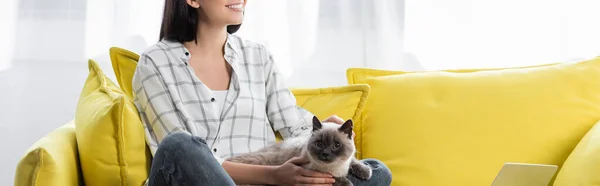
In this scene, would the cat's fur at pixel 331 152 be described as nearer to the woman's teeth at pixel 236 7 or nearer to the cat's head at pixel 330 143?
the cat's head at pixel 330 143

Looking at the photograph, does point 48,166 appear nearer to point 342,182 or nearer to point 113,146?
point 113,146

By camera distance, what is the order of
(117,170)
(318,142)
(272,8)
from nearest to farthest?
(318,142)
(117,170)
(272,8)

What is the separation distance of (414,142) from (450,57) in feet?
2.78

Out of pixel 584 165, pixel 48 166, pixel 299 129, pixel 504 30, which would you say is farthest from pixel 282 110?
pixel 504 30

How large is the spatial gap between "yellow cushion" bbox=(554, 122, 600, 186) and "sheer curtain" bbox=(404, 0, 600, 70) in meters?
0.86

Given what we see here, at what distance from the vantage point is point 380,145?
2.55 metres

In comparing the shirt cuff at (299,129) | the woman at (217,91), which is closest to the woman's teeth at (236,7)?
the woman at (217,91)

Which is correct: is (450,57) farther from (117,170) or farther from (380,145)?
(117,170)

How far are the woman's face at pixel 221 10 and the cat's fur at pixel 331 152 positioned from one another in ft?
1.44

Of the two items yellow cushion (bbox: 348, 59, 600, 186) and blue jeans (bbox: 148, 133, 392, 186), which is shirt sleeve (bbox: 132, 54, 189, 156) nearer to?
blue jeans (bbox: 148, 133, 392, 186)

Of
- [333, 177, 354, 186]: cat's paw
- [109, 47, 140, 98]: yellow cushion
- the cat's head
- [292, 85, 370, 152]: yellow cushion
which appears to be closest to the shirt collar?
[109, 47, 140, 98]: yellow cushion

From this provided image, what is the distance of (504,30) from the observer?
322cm

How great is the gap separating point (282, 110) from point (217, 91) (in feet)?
0.70

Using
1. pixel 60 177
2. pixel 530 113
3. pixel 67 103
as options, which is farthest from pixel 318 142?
pixel 67 103
